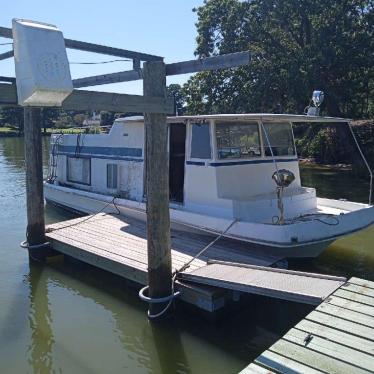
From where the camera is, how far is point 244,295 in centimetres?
738

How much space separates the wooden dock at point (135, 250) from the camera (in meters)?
7.04

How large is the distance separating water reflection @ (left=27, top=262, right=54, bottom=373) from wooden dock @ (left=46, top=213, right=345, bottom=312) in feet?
2.30

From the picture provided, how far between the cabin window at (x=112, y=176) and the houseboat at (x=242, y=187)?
1.46ft

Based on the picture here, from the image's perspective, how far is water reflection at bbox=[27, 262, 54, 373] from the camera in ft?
20.5

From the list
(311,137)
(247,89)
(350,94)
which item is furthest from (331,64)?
(311,137)

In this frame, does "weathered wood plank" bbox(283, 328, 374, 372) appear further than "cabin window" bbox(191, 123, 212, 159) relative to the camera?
No

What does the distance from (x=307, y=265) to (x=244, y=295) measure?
8.66 feet

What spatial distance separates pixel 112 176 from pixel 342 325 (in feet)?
27.4

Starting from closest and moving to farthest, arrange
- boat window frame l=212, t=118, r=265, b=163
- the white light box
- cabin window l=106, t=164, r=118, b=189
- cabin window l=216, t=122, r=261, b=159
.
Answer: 1. the white light box
2. boat window frame l=212, t=118, r=265, b=163
3. cabin window l=216, t=122, r=261, b=159
4. cabin window l=106, t=164, r=118, b=189

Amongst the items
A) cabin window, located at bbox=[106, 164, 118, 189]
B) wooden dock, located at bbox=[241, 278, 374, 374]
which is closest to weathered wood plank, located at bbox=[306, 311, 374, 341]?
wooden dock, located at bbox=[241, 278, 374, 374]

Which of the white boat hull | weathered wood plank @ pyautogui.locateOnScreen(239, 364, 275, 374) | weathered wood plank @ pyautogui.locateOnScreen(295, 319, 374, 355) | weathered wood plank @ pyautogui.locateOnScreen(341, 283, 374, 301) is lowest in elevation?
weathered wood plank @ pyautogui.locateOnScreen(239, 364, 275, 374)

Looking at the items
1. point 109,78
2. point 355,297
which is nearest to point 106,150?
point 109,78

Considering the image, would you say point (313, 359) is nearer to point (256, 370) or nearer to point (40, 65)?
point (256, 370)

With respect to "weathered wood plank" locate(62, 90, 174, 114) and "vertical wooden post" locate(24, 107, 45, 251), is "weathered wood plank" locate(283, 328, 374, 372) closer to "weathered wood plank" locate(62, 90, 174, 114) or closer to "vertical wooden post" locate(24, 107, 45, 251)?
"weathered wood plank" locate(62, 90, 174, 114)
